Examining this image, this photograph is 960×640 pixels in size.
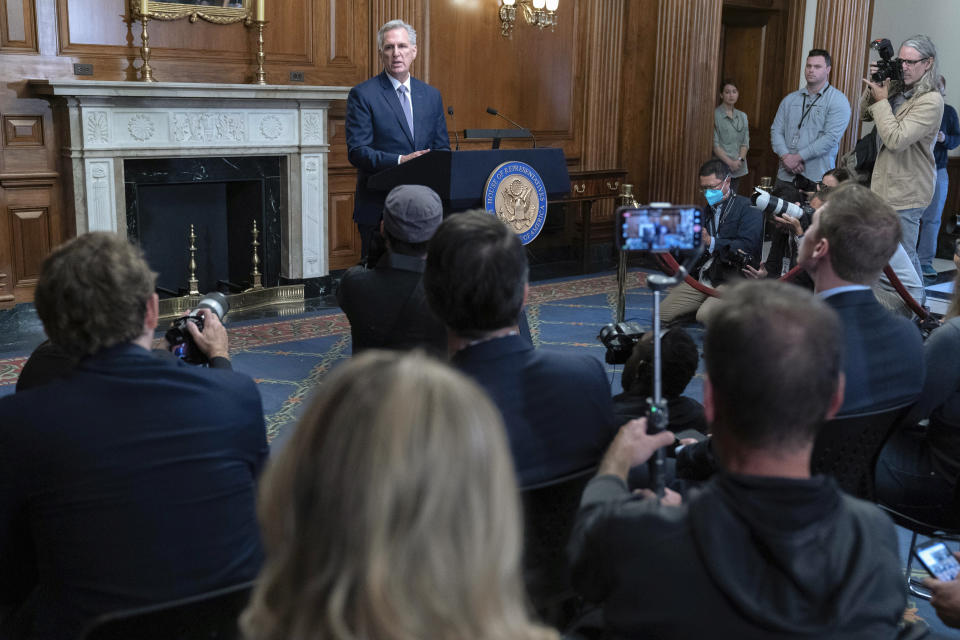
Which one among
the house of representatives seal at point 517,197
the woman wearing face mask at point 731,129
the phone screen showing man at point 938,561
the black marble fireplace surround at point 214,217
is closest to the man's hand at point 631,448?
the phone screen showing man at point 938,561

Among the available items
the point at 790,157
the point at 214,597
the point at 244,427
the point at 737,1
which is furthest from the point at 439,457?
the point at 737,1

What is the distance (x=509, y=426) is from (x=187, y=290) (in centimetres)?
506

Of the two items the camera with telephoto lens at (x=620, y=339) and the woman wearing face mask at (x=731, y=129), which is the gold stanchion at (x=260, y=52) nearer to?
the camera with telephoto lens at (x=620, y=339)

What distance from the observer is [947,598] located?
1.79 m

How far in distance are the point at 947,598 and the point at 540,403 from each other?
2.74 feet

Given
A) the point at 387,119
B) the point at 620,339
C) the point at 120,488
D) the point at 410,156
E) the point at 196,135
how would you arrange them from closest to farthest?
1. the point at 120,488
2. the point at 620,339
3. the point at 410,156
4. the point at 387,119
5. the point at 196,135

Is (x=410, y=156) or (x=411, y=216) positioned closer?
(x=411, y=216)

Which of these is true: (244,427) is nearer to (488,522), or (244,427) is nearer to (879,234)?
(488,522)

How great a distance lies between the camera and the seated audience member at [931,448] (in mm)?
2334

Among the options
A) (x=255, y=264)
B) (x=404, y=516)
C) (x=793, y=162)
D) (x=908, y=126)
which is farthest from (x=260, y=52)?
(x=404, y=516)

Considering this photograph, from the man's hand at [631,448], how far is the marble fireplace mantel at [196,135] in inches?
185

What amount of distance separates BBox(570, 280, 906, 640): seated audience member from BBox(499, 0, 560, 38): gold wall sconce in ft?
20.4

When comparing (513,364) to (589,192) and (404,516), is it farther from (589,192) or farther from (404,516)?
(589,192)

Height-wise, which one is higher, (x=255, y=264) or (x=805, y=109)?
(x=805, y=109)
